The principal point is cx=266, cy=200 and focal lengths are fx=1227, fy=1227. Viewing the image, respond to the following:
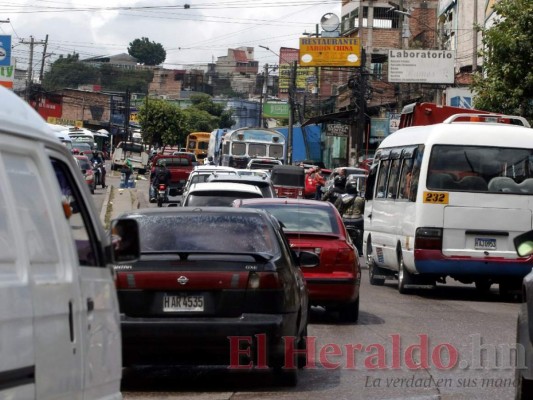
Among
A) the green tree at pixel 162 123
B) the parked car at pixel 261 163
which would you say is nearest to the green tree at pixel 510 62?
the parked car at pixel 261 163

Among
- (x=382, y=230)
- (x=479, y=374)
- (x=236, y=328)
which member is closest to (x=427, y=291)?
(x=382, y=230)

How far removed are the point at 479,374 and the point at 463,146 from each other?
8.46m

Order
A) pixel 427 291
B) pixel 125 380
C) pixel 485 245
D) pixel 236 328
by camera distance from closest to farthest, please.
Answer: pixel 236 328 < pixel 125 380 < pixel 485 245 < pixel 427 291

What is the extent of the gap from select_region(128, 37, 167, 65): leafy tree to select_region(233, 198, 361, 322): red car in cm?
17370

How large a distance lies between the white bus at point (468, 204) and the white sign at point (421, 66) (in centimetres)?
3769

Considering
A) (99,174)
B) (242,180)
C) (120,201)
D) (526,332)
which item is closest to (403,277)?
(242,180)

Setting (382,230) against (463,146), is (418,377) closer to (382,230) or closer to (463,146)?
(463,146)

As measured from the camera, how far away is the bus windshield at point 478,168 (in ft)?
62.5

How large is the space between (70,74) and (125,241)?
150861 mm

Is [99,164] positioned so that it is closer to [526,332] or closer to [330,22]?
[330,22]

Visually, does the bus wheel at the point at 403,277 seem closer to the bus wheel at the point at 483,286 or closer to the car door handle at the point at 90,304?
the bus wheel at the point at 483,286

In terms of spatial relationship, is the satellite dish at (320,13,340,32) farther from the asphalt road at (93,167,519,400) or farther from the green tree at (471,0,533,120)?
the asphalt road at (93,167,519,400)

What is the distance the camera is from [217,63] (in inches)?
7160

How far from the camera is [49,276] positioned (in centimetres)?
506
